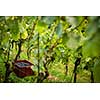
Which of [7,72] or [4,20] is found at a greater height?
[4,20]

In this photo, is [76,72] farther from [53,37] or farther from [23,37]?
[23,37]

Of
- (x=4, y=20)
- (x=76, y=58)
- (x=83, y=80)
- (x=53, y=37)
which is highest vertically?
(x=4, y=20)

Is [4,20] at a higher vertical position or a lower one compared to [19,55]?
higher

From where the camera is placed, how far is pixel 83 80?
2.15 m

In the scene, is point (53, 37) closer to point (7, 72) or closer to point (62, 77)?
point (62, 77)

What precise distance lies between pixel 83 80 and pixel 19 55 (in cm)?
62

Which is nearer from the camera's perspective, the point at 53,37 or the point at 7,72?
the point at 53,37
